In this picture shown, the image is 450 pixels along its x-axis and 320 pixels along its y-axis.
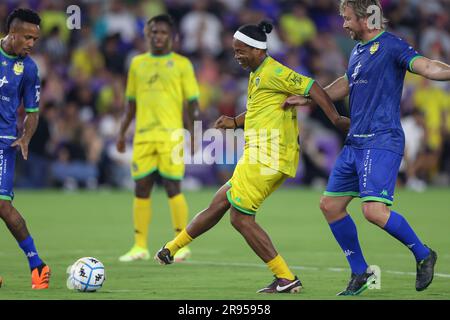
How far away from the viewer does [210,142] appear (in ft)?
79.2

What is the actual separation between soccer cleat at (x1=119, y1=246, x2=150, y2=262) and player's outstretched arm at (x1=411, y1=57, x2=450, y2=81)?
5.31 metres

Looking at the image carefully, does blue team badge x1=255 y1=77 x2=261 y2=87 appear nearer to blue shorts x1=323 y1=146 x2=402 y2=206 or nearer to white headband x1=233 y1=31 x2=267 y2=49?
white headband x1=233 y1=31 x2=267 y2=49

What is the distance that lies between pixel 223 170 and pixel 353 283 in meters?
16.0

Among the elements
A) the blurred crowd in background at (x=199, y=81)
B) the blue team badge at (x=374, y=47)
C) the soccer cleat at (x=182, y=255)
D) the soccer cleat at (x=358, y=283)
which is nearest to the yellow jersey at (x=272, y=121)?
the blue team badge at (x=374, y=47)

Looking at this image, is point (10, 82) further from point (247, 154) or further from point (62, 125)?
point (62, 125)

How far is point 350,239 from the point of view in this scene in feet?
34.0

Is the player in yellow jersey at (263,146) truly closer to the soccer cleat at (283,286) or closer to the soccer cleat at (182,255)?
the soccer cleat at (283,286)

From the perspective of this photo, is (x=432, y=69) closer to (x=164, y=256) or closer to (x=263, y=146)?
(x=263, y=146)

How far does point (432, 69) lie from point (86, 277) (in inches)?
148

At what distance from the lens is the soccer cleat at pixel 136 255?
13695mm

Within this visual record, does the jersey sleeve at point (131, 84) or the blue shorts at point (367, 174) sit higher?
the jersey sleeve at point (131, 84)

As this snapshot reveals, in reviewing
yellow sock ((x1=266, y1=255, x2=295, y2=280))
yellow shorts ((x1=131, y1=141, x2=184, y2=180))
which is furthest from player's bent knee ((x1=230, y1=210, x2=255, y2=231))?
yellow shorts ((x1=131, y1=141, x2=184, y2=180))

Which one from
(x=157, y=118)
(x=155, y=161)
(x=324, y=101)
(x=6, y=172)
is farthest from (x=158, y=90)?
(x=324, y=101)

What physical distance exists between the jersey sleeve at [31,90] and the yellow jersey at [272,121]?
222 centimetres
